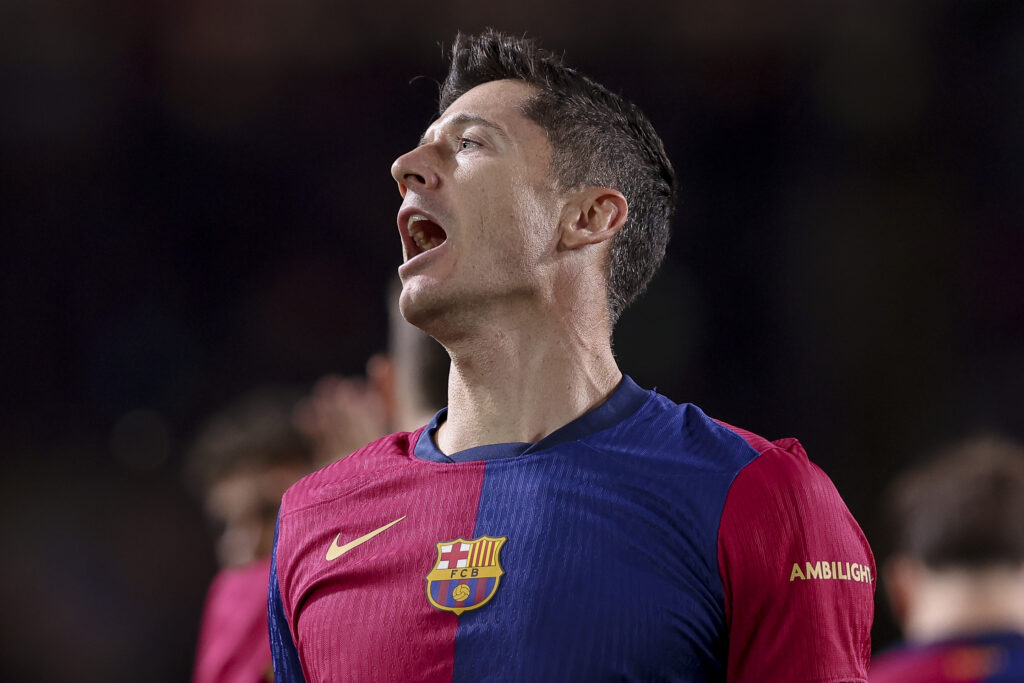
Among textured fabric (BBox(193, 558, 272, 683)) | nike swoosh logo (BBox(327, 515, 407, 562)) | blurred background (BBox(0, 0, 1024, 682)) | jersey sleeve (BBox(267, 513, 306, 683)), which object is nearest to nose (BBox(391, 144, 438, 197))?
nike swoosh logo (BBox(327, 515, 407, 562))

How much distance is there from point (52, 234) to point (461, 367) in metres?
6.12

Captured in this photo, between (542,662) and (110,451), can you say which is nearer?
(542,662)

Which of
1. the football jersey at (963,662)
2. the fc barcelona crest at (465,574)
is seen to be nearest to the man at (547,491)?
the fc barcelona crest at (465,574)

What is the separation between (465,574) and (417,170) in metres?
0.75

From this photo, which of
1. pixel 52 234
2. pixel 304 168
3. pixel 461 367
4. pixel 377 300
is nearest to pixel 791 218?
pixel 377 300

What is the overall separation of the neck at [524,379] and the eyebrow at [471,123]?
358 millimetres

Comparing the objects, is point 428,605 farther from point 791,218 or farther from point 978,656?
point 791,218

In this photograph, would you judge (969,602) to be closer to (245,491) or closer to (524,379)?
(524,379)

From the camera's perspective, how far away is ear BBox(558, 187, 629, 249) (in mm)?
2162

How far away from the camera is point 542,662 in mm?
1771

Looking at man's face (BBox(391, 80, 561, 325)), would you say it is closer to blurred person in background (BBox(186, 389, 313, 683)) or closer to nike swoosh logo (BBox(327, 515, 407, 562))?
nike swoosh logo (BBox(327, 515, 407, 562))

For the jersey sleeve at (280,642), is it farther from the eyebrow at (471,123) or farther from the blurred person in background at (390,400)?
the eyebrow at (471,123)

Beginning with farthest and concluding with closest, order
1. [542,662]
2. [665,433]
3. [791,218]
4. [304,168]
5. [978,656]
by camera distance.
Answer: [304,168] < [791,218] < [978,656] < [665,433] < [542,662]

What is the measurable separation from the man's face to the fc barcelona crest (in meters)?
0.42
